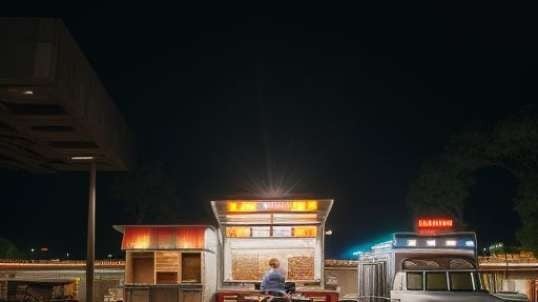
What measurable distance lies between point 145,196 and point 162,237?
1486 inches

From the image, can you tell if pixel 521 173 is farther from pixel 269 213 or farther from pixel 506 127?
pixel 269 213

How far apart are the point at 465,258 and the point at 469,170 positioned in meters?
28.4

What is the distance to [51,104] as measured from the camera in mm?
16953

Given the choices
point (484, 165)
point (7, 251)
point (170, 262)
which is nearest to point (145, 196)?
point (7, 251)

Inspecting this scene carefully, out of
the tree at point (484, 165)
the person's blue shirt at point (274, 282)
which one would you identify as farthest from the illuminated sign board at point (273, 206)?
the tree at point (484, 165)

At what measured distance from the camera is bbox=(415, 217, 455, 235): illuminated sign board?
17.9m

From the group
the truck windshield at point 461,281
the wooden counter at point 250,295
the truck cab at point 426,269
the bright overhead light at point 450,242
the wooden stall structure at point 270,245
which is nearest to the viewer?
the truck cab at point 426,269

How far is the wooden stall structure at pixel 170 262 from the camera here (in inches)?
733

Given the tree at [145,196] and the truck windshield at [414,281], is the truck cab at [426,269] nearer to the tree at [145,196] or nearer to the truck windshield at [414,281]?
the truck windshield at [414,281]

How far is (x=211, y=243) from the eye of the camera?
20.1 metres

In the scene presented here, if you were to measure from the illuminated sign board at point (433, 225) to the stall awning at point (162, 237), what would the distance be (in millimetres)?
4883

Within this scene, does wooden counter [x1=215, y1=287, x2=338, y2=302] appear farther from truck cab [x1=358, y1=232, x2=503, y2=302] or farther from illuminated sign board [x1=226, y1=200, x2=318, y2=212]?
illuminated sign board [x1=226, y1=200, x2=318, y2=212]

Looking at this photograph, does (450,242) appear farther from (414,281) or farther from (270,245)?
(270,245)

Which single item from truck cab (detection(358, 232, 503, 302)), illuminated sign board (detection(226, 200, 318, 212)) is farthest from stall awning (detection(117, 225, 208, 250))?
truck cab (detection(358, 232, 503, 302))
